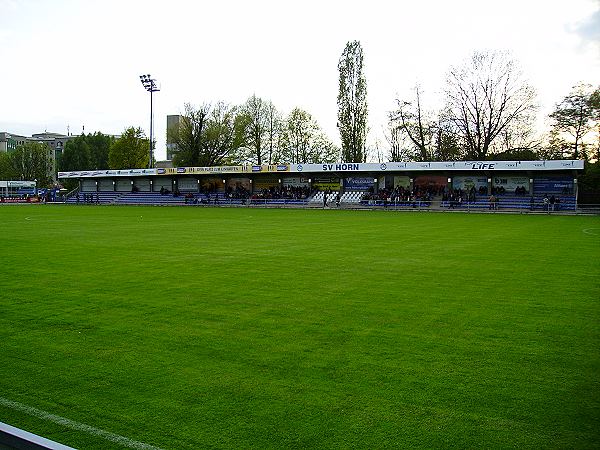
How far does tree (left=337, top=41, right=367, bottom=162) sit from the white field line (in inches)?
2230

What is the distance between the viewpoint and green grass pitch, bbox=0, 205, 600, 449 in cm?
375

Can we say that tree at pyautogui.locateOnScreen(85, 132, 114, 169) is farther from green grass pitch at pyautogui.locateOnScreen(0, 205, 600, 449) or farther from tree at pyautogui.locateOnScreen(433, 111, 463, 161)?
green grass pitch at pyautogui.locateOnScreen(0, 205, 600, 449)

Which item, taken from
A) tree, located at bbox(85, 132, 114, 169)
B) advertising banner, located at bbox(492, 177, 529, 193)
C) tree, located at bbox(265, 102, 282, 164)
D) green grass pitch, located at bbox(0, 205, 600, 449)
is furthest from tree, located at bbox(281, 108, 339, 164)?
green grass pitch, located at bbox(0, 205, 600, 449)

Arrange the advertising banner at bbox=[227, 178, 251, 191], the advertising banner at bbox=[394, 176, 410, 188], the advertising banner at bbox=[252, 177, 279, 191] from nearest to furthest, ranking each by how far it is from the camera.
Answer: the advertising banner at bbox=[394, 176, 410, 188]
the advertising banner at bbox=[252, 177, 279, 191]
the advertising banner at bbox=[227, 178, 251, 191]

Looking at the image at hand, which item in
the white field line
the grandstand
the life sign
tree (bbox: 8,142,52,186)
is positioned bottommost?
the white field line

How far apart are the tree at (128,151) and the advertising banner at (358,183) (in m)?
42.6

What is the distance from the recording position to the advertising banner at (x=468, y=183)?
149 ft

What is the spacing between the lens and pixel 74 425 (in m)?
3.75

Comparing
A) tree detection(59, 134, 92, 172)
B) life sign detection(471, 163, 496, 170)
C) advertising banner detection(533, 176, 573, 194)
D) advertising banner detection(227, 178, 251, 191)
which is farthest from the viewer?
tree detection(59, 134, 92, 172)

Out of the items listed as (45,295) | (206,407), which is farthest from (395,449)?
(45,295)

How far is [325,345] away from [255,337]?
2.85 ft

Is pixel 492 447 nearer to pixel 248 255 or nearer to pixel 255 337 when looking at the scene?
pixel 255 337

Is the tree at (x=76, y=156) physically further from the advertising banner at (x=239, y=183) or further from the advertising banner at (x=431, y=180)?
the advertising banner at (x=431, y=180)

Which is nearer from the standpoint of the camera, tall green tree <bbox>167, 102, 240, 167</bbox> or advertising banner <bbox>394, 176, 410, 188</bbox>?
advertising banner <bbox>394, 176, 410, 188</bbox>
